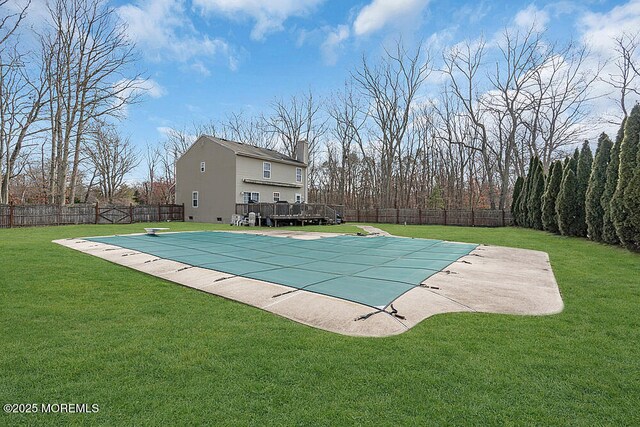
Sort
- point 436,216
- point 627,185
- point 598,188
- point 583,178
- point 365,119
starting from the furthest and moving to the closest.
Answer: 1. point 365,119
2. point 436,216
3. point 583,178
4. point 598,188
5. point 627,185

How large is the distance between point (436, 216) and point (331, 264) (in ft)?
64.8

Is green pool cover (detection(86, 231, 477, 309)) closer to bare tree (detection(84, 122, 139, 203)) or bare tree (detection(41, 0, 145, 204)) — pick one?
bare tree (detection(41, 0, 145, 204))

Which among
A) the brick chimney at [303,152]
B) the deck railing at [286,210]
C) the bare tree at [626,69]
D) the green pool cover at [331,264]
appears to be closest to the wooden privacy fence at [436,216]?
the deck railing at [286,210]

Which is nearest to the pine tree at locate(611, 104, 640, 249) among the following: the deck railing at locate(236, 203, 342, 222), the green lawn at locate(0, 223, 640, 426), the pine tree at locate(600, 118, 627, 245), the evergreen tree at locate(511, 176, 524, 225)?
the pine tree at locate(600, 118, 627, 245)

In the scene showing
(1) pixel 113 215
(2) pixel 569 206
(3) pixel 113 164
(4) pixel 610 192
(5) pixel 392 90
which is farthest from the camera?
(3) pixel 113 164

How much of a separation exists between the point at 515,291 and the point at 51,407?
514 cm

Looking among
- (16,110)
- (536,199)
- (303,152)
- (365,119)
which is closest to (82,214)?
(16,110)

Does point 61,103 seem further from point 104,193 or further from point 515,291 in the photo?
point 515,291

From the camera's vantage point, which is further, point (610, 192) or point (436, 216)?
point (436, 216)

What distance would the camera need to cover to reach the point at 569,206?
1209 cm

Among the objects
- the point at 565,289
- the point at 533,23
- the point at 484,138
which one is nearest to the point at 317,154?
the point at 484,138

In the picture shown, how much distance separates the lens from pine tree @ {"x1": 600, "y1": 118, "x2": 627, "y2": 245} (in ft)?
30.2

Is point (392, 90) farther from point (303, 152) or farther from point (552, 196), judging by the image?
point (552, 196)

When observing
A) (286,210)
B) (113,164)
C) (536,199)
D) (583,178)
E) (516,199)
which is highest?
(113,164)
